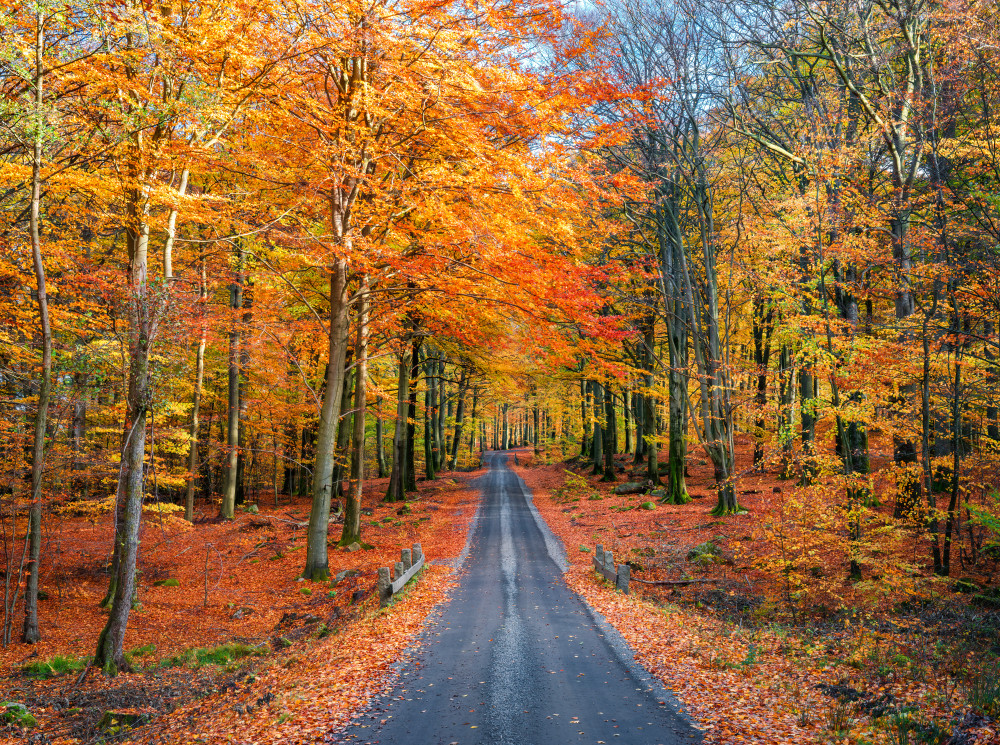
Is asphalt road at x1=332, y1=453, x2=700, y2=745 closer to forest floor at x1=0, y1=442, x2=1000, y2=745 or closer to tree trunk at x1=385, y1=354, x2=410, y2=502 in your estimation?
forest floor at x1=0, y1=442, x2=1000, y2=745

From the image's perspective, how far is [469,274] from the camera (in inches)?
540

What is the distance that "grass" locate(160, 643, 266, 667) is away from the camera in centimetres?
998

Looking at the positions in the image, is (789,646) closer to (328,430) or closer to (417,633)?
(417,633)

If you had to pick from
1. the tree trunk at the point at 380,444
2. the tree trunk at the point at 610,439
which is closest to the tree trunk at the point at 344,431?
the tree trunk at the point at 380,444

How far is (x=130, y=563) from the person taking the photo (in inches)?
368

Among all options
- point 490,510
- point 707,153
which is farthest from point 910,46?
point 490,510

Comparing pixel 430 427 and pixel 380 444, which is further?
pixel 430 427

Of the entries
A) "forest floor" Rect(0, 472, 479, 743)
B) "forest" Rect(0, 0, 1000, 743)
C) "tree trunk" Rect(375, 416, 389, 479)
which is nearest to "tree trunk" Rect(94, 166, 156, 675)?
"forest" Rect(0, 0, 1000, 743)

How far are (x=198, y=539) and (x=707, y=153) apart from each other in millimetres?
22778

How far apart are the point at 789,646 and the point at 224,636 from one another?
36.8 feet

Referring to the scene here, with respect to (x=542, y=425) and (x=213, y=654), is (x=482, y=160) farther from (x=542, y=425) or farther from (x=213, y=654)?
(x=542, y=425)

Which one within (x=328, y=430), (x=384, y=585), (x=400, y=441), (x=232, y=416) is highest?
(x=232, y=416)

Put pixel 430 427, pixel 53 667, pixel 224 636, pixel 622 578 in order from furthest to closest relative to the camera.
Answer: pixel 430 427, pixel 622 578, pixel 224 636, pixel 53 667

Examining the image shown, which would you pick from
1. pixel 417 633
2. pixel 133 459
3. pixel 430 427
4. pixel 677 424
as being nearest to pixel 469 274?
pixel 133 459
